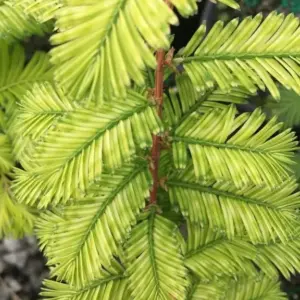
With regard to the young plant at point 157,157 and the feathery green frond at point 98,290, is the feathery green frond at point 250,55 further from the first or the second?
the feathery green frond at point 98,290

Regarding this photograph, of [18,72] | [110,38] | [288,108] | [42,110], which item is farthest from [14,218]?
[110,38]

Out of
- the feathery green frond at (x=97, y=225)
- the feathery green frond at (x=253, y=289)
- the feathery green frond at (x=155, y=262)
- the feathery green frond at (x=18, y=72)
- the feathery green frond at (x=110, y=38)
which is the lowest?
the feathery green frond at (x=253, y=289)

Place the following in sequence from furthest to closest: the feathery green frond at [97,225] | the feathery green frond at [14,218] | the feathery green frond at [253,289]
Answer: the feathery green frond at [14,218] → the feathery green frond at [253,289] → the feathery green frond at [97,225]

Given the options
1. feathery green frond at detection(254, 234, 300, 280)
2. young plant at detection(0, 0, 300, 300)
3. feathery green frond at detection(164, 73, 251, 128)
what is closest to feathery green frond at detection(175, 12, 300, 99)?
young plant at detection(0, 0, 300, 300)

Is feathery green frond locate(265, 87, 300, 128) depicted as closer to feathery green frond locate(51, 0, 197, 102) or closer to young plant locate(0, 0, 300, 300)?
young plant locate(0, 0, 300, 300)

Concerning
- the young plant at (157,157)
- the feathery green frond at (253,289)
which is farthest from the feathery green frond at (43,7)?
the feathery green frond at (253,289)

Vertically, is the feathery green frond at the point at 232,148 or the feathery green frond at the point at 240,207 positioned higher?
the feathery green frond at the point at 232,148

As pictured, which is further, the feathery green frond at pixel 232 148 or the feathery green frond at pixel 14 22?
the feathery green frond at pixel 14 22

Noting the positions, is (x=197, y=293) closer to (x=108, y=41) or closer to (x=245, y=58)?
(x=245, y=58)
